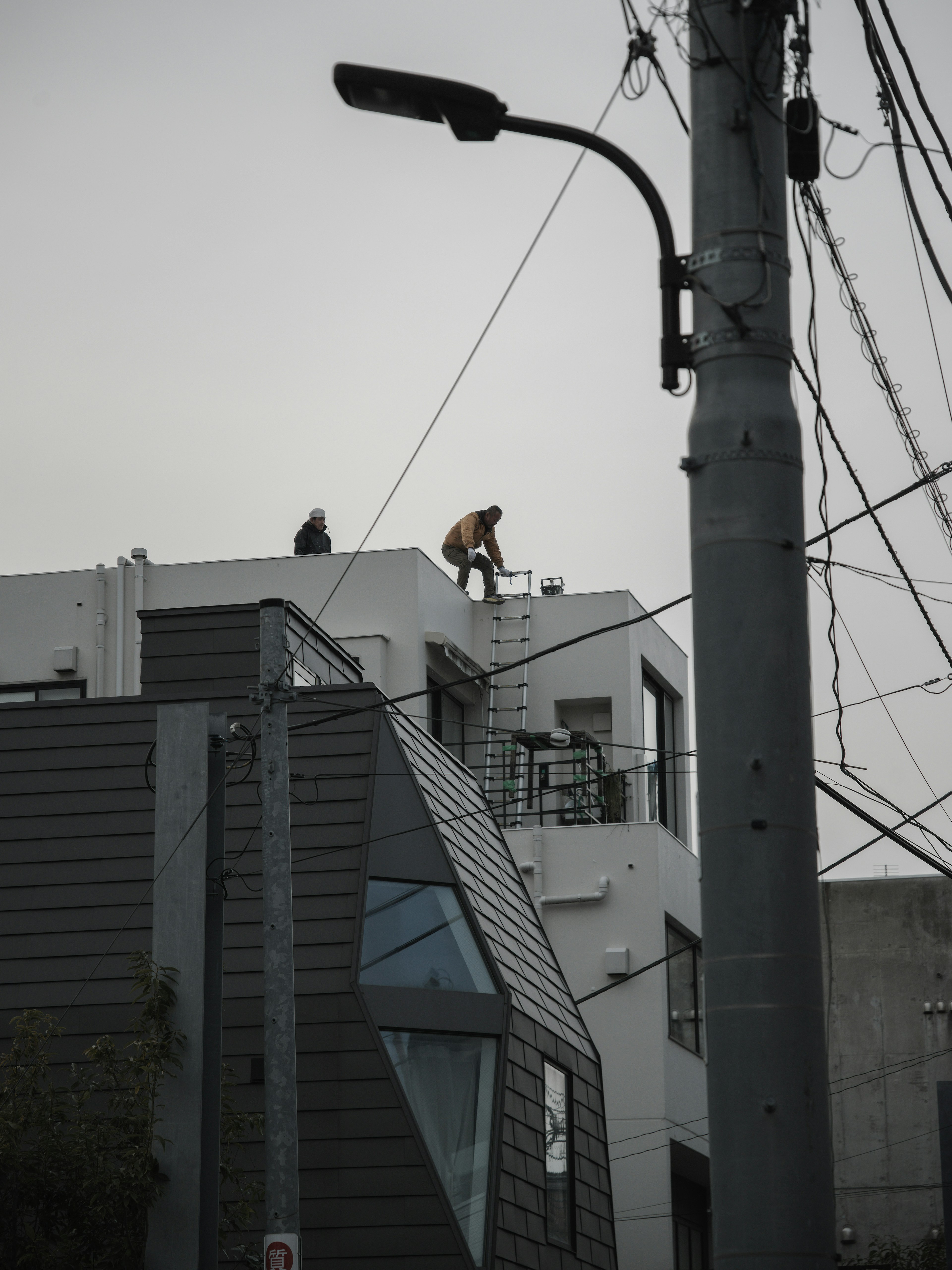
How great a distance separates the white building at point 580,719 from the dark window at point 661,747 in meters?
0.05

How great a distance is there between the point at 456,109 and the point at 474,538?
912 inches

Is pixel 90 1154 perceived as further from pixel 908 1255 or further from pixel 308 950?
pixel 908 1255

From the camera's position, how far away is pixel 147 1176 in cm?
1136

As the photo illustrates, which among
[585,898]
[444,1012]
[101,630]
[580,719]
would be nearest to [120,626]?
[101,630]

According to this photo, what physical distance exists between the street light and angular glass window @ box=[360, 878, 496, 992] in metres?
9.42

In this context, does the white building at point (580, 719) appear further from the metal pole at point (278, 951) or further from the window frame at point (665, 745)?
the metal pole at point (278, 951)

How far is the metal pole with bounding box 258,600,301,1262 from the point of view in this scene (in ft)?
35.6

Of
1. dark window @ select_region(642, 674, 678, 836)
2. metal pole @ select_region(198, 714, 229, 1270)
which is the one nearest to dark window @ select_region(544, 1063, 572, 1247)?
metal pole @ select_region(198, 714, 229, 1270)

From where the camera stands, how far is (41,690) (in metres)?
27.5

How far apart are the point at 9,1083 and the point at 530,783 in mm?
15718

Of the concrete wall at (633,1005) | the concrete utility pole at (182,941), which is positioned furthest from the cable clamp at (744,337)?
the concrete wall at (633,1005)

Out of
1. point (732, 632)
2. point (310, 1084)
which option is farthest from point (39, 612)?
point (732, 632)

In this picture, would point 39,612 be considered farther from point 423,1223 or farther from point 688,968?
point 423,1223

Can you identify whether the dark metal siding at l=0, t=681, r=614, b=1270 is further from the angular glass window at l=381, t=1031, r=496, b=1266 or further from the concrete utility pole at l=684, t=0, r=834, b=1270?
the concrete utility pole at l=684, t=0, r=834, b=1270
